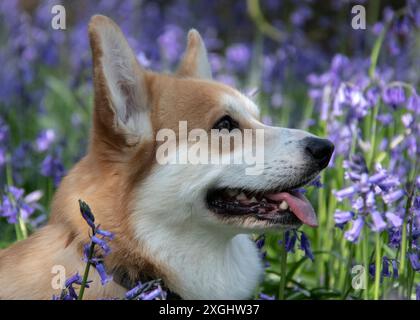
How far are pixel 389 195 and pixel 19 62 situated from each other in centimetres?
424

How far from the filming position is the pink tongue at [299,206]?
3.25 metres

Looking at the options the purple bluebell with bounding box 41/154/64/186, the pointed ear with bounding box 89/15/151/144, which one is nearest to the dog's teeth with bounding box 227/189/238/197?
the pointed ear with bounding box 89/15/151/144

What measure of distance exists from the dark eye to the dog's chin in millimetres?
302

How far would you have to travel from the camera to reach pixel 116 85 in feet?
10.7

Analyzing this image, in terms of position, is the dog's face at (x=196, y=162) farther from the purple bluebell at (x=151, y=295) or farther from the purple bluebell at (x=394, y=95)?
the purple bluebell at (x=394, y=95)

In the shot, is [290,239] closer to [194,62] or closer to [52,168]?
[194,62]

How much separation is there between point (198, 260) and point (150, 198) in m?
0.36

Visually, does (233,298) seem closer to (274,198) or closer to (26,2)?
(274,198)

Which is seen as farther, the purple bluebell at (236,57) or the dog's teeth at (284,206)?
the purple bluebell at (236,57)

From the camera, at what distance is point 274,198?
3.34m

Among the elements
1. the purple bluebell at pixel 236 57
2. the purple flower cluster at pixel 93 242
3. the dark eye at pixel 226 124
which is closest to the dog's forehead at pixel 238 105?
the dark eye at pixel 226 124

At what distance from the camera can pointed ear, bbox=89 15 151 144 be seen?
3107 mm

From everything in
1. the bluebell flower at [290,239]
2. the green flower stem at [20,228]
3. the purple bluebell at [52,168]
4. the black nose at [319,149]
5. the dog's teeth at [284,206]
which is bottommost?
the green flower stem at [20,228]

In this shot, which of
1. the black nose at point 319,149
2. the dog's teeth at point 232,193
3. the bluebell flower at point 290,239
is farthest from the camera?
the bluebell flower at point 290,239
